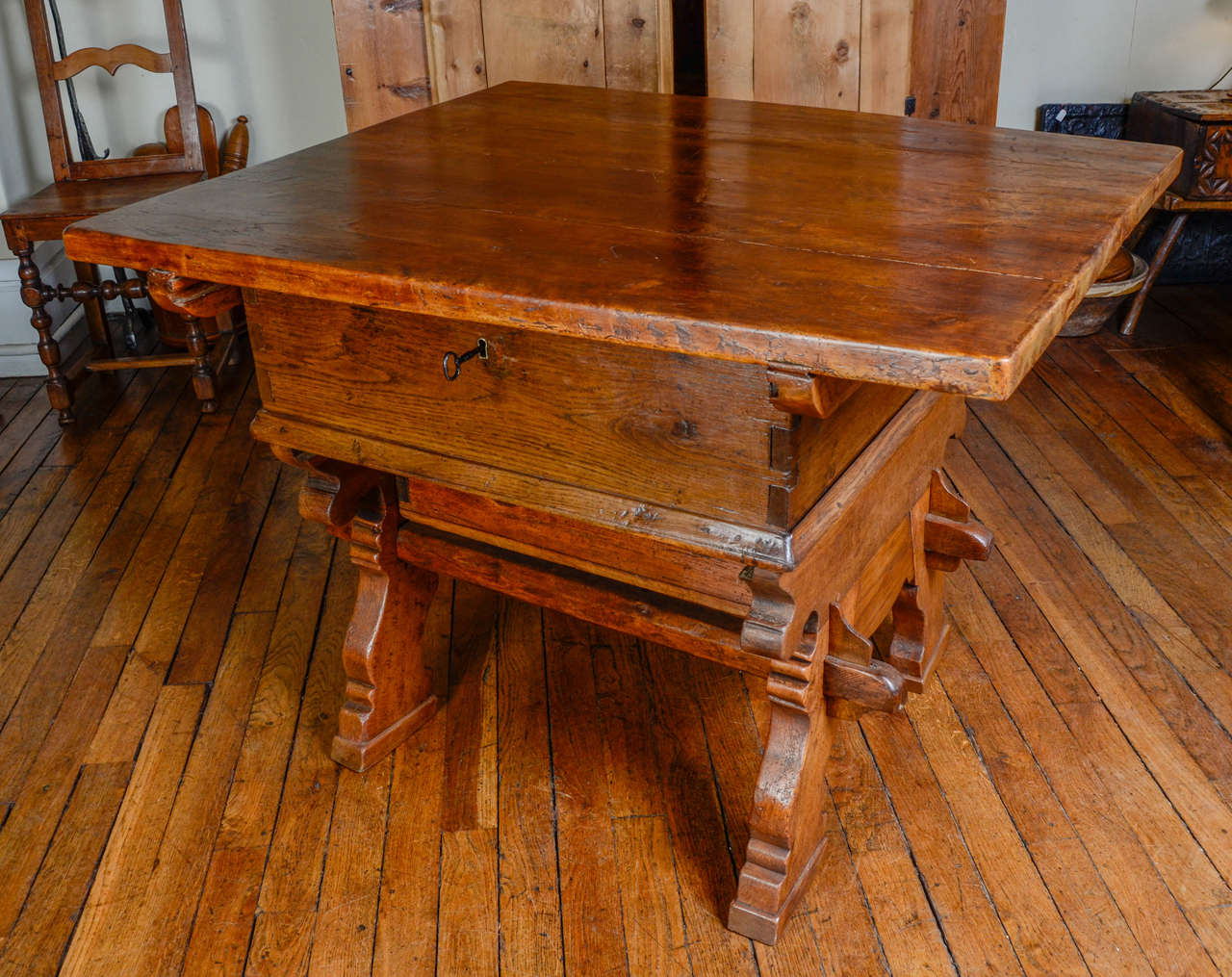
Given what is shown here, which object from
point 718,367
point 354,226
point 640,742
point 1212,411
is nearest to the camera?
point 718,367

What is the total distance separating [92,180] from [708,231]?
2.73 metres

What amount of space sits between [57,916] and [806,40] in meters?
2.66

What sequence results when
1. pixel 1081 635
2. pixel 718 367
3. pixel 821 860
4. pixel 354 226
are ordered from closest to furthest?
1. pixel 718 367
2. pixel 354 226
3. pixel 821 860
4. pixel 1081 635

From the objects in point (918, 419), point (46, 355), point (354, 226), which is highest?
point (354, 226)

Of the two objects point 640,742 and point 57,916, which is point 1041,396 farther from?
point 57,916

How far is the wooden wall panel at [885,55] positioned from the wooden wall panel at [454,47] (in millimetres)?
1013

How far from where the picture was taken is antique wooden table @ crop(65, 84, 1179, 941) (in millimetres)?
1411

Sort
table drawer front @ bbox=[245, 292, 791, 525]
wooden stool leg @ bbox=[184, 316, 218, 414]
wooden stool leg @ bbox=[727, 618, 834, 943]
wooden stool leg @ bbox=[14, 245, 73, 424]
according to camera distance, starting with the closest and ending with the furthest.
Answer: table drawer front @ bbox=[245, 292, 791, 525], wooden stool leg @ bbox=[727, 618, 834, 943], wooden stool leg @ bbox=[14, 245, 73, 424], wooden stool leg @ bbox=[184, 316, 218, 414]

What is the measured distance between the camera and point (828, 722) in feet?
6.10

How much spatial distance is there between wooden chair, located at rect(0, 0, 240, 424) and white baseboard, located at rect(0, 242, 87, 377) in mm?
247

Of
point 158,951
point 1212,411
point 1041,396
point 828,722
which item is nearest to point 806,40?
point 1041,396

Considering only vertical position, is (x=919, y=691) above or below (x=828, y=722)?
below

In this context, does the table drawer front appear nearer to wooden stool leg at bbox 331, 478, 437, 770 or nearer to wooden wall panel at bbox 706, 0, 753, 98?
wooden stool leg at bbox 331, 478, 437, 770

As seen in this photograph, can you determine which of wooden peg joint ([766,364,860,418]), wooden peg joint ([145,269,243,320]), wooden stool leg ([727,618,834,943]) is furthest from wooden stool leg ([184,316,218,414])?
wooden peg joint ([766,364,860,418])
